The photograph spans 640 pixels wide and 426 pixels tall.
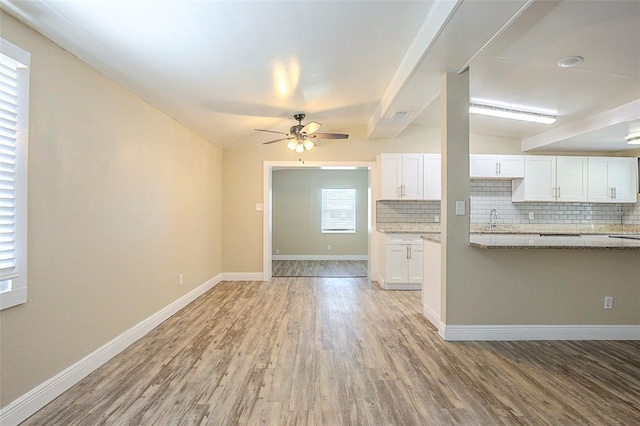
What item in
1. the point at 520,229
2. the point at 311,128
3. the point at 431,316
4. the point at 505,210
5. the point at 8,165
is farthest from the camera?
the point at 505,210

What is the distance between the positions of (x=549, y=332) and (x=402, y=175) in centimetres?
296

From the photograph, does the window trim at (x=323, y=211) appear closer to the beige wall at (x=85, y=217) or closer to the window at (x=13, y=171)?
the beige wall at (x=85, y=217)

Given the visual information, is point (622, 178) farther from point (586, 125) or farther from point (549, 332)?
point (549, 332)

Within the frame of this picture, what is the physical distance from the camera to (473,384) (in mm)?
2174

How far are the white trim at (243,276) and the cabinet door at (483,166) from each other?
405 centimetres

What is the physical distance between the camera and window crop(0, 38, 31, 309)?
1686 millimetres

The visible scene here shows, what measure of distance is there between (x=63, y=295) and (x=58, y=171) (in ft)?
2.78

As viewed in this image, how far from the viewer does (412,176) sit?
5.17m

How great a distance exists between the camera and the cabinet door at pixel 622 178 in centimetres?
510

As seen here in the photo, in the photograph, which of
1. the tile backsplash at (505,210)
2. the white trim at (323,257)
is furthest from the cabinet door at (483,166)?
the white trim at (323,257)

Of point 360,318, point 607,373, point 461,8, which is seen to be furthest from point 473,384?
point 461,8

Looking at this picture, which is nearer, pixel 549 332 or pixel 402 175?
pixel 549 332

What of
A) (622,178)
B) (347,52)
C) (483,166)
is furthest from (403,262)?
(622,178)

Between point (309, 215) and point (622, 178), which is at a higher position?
point (622, 178)
